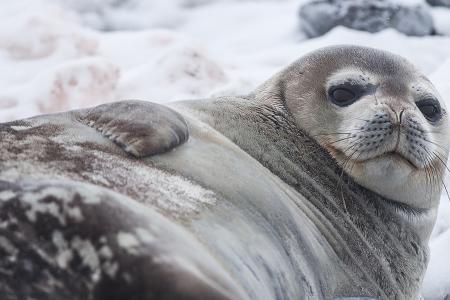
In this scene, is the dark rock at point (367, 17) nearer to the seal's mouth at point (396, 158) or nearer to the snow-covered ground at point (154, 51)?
the snow-covered ground at point (154, 51)

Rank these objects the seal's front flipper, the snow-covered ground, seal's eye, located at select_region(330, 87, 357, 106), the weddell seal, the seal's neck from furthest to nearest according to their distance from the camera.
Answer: the snow-covered ground
seal's eye, located at select_region(330, 87, 357, 106)
the seal's neck
the seal's front flipper
the weddell seal

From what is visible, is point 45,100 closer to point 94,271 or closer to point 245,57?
point 245,57

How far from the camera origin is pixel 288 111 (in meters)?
3.98

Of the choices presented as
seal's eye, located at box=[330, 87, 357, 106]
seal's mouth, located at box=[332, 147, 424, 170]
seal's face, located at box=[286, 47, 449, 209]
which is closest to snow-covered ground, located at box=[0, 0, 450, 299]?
seal's face, located at box=[286, 47, 449, 209]

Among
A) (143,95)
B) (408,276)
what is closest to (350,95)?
(408,276)

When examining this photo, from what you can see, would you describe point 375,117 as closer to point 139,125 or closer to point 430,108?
point 430,108

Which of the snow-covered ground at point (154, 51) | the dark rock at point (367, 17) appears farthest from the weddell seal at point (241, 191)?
the dark rock at point (367, 17)

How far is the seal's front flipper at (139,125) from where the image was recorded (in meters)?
2.88

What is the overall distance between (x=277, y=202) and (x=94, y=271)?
3.43 ft

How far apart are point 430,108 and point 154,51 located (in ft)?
13.2

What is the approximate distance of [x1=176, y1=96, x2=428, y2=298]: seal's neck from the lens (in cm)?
353

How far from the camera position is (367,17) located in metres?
7.80

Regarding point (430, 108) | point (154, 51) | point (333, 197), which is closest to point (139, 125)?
point (333, 197)

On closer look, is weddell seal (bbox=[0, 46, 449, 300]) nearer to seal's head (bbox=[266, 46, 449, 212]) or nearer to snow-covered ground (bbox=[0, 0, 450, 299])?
seal's head (bbox=[266, 46, 449, 212])
